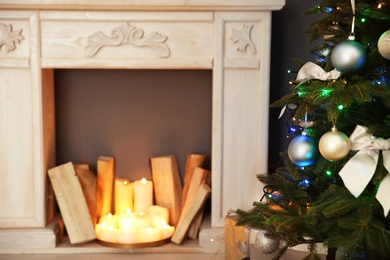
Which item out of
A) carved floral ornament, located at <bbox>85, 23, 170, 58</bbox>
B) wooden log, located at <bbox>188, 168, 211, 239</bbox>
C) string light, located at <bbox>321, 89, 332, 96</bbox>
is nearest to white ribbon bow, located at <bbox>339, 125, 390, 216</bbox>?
string light, located at <bbox>321, 89, 332, 96</bbox>

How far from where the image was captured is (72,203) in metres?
3.10

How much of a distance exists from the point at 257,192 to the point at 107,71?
3.48ft

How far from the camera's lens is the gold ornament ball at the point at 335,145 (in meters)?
1.59

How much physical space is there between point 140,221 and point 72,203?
0.37 m

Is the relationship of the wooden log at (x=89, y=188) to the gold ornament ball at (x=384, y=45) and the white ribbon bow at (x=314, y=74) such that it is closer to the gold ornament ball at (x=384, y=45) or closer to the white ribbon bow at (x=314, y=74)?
the white ribbon bow at (x=314, y=74)

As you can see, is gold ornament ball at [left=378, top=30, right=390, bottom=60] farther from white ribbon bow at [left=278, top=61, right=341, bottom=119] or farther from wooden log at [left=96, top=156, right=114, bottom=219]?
wooden log at [left=96, top=156, right=114, bottom=219]

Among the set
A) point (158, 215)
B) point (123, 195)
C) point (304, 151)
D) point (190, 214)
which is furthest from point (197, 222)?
point (304, 151)

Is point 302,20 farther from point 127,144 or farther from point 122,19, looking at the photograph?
point 127,144

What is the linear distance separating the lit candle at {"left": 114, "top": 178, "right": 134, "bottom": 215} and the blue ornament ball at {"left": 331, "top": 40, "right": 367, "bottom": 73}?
6.24ft

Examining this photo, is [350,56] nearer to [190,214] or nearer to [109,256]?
[190,214]

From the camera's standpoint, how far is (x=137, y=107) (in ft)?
10.8

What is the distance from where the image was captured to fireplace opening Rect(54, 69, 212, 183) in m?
3.30

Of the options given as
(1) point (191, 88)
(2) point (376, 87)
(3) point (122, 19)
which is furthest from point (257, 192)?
(2) point (376, 87)

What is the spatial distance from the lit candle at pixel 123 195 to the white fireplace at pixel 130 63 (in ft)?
1.30
